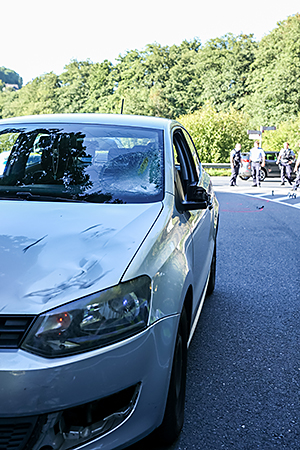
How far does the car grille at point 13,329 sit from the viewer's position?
1.88m

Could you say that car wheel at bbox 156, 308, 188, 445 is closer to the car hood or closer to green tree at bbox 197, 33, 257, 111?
the car hood

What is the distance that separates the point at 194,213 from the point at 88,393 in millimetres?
1804

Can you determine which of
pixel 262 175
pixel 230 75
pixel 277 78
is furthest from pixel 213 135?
pixel 230 75

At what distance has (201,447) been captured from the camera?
256 cm

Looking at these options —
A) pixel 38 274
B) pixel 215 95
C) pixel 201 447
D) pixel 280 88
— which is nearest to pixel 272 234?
pixel 201 447

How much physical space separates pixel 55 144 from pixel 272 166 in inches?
1030

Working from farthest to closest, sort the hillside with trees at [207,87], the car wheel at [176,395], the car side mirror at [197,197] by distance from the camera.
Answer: the hillside with trees at [207,87] → the car side mirror at [197,197] → the car wheel at [176,395]

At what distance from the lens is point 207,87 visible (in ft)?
235

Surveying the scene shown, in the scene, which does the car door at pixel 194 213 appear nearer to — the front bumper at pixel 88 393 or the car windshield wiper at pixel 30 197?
the car windshield wiper at pixel 30 197

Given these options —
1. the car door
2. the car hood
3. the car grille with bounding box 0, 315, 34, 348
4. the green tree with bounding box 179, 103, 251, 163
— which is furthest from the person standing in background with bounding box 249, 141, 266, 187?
the car grille with bounding box 0, 315, 34, 348

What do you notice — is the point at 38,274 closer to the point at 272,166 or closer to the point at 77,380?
the point at 77,380

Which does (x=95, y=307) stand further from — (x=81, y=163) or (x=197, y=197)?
(x=81, y=163)

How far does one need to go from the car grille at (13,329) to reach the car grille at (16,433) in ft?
0.90

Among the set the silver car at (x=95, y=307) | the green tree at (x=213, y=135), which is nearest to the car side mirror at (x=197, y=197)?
the silver car at (x=95, y=307)
